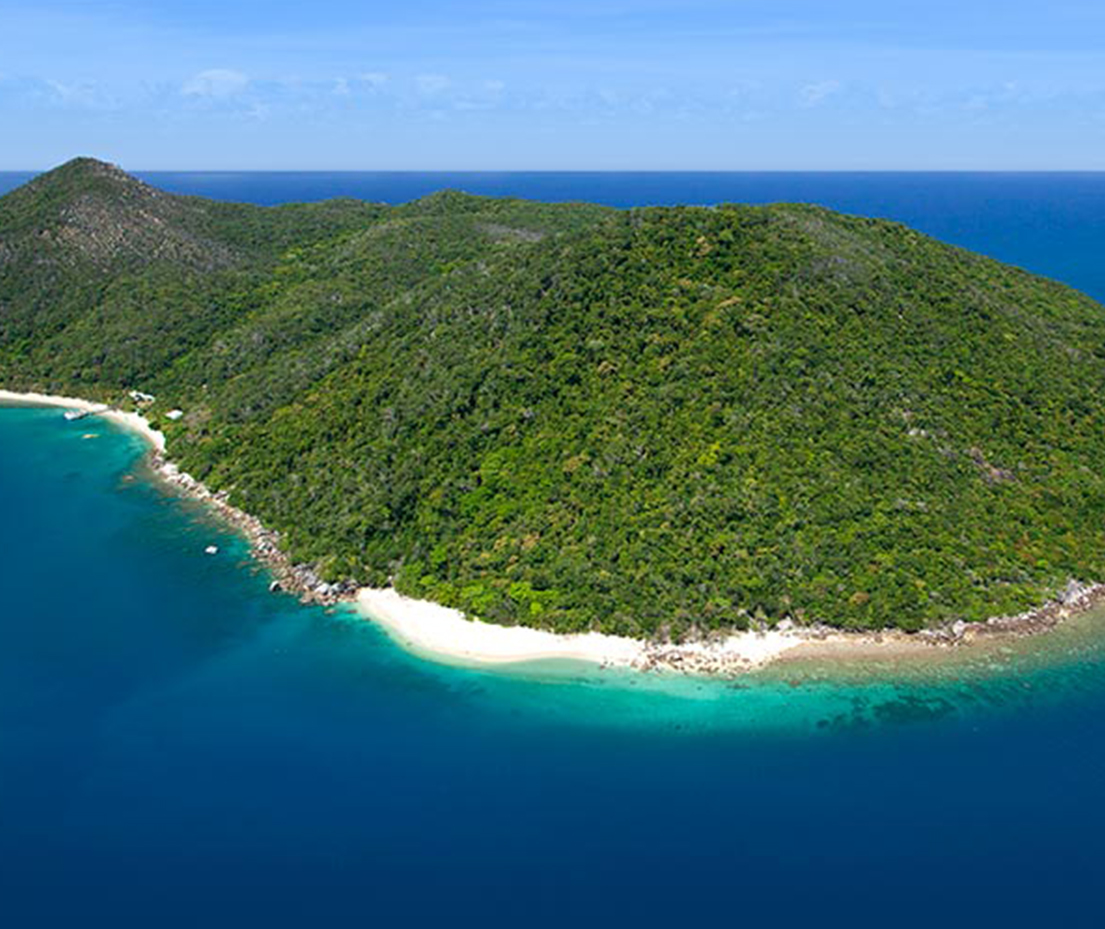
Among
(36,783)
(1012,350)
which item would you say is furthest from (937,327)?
(36,783)

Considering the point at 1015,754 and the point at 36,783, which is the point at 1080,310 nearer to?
the point at 1015,754

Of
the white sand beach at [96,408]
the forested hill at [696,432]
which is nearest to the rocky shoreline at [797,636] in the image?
the forested hill at [696,432]

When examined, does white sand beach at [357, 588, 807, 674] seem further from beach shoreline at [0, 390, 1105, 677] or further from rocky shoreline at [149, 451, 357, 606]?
rocky shoreline at [149, 451, 357, 606]

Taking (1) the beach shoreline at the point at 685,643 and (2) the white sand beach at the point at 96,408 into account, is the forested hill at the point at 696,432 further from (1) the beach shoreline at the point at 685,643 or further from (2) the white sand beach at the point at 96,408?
(2) the white sand beach at the point at 96,408

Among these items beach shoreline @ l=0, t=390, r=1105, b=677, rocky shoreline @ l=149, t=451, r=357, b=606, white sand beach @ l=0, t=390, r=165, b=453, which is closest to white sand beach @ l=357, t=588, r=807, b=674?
beach shoreline @ l=0, t=390, r=1105, b=677

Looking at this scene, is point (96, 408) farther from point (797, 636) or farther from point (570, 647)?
point (797, 636)

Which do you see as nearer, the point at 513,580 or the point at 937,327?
the point at 513,580
